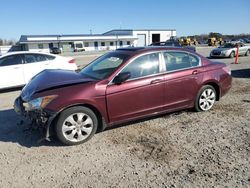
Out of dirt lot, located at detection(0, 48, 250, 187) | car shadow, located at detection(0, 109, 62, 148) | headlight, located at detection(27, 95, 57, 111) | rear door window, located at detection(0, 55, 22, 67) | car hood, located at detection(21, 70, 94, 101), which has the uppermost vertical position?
rear door window, located at detection(0, 55, 22, 67)

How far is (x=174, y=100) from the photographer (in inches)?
202

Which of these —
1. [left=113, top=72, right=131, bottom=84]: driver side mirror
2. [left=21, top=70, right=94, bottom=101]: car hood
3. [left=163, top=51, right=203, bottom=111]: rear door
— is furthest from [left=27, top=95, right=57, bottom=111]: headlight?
[left=163, top=51, right=203, bottom=111]: rear door

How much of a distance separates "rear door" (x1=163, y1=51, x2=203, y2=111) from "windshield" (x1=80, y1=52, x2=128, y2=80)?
38.3 inches

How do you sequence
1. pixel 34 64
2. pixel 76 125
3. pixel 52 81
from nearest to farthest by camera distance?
pixel 76 125
pixel 52 81
pixel 34 64

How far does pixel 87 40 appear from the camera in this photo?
66.3m

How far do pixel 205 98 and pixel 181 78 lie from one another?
38.3 inches

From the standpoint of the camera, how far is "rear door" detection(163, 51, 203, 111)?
5020 millimetres

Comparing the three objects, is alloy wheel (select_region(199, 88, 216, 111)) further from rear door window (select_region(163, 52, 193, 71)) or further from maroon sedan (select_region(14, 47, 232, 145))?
rear door window (select_region(163, 52, 193, 71))

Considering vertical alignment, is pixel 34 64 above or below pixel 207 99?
above

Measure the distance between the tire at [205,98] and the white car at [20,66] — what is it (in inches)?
228

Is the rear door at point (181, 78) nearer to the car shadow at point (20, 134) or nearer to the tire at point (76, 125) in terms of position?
the tire at point (76, 125)

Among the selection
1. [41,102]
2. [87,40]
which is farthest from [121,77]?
[87,40]

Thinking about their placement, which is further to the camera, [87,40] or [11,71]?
[87,40]

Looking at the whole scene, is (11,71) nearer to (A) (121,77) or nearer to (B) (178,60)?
(A) (121,77)
